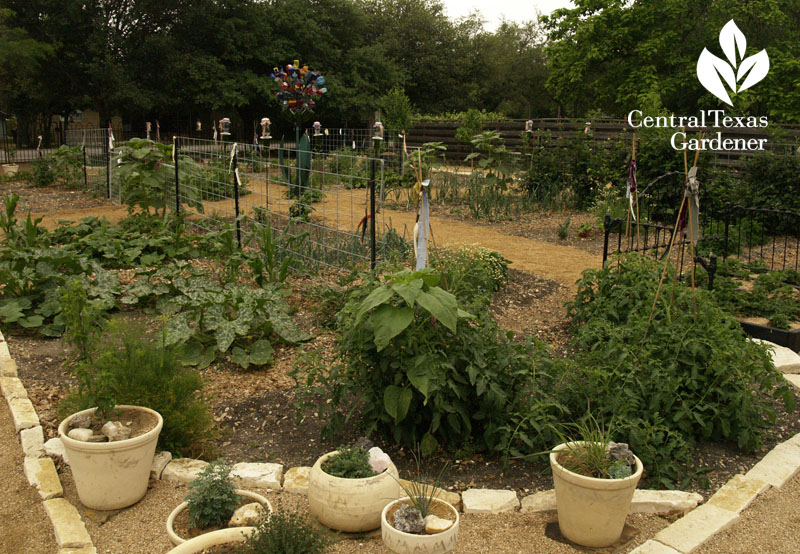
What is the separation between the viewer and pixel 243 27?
25.2m

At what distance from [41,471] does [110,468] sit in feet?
1.79

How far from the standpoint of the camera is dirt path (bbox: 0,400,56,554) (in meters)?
2.61

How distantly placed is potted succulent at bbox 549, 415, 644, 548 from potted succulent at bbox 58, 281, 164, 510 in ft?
5.54

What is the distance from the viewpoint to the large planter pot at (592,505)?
8.12 ft

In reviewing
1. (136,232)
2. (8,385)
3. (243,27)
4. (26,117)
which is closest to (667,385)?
(8,385)

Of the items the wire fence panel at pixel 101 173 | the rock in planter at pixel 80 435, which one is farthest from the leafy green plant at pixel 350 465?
the wire fence panel at pixel 101 173

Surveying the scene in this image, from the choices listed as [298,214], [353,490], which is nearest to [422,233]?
[353,490]

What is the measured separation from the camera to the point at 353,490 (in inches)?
100

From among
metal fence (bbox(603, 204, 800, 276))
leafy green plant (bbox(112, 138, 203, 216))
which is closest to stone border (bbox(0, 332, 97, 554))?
leafy green plant (bbox(112, 138, 203, 216))

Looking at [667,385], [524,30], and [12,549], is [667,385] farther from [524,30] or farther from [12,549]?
[524,30]

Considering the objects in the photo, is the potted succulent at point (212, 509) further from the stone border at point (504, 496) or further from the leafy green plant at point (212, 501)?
the stone border at point (504, 496)

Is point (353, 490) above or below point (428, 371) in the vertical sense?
below

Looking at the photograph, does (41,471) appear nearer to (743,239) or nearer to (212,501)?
(212,501)

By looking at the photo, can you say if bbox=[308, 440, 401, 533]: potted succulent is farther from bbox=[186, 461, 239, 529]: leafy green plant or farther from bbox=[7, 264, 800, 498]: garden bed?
bbox=[7, 264, 800, 498]: garden bed
